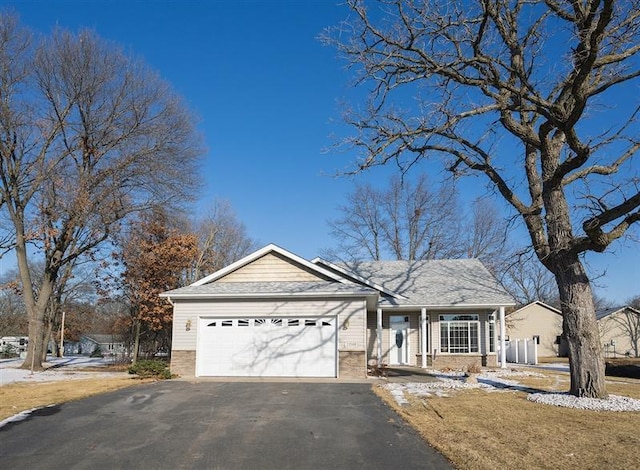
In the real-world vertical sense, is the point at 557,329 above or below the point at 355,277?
below

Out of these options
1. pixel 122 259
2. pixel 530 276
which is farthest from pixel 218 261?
pixel 530 276

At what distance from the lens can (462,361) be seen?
23.0 meters

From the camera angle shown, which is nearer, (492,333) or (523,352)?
(492,333)

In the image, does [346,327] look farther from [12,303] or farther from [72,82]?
[12,303]

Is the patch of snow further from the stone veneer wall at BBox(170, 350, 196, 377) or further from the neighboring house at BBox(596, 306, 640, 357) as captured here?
the neighboring house at BBox(596, 306, 640, 357)

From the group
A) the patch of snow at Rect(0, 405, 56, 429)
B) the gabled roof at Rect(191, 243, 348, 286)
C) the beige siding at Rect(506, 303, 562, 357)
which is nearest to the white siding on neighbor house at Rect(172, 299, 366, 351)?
the gabled roof at Rect(191, 243, 348, 286)

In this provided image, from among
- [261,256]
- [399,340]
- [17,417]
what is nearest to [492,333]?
[399,340]

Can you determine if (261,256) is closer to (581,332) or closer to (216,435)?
(581,332)

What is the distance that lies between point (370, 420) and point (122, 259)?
70.8 feet

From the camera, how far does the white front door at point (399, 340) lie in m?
23.7

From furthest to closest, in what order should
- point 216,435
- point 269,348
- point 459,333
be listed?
point 459,333, point 269,348, point 216,435

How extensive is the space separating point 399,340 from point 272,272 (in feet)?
23.0

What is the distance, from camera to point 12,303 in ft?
194

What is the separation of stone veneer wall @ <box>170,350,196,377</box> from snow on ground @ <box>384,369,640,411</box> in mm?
7120
